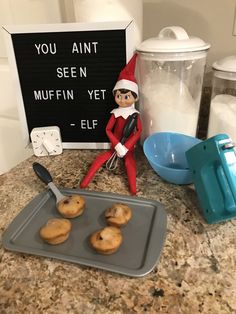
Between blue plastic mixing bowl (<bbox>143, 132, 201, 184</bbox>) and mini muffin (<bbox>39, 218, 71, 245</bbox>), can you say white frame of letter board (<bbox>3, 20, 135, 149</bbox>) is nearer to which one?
blue plastic mixing bowl (<bbox>143, 132, 201, 184</bbox>)

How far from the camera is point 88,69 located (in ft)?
2.12

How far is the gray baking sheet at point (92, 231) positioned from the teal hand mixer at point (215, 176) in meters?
0.07

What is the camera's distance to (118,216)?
0.45 metres

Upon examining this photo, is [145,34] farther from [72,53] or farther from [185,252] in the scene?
[185,252]

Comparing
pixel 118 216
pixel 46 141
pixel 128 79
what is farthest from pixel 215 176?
pixel 46 141

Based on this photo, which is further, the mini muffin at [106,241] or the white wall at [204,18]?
the white wall at [204,18]

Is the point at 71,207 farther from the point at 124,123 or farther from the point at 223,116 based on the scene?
the point at 223,116

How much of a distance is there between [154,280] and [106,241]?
0.08 m

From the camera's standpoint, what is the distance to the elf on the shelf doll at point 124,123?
583 mm

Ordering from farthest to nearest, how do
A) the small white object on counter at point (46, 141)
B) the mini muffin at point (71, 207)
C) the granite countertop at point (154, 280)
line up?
the small white object on counter at point (46, 141)
the mini muffin at point (71, 207)
the granite countertop at point (154, 280)

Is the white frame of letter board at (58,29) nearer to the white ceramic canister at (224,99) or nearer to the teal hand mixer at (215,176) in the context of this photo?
the white ceramic canister at (224,99)

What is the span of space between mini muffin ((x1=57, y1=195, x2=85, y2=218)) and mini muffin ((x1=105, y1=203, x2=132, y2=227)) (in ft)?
0.15

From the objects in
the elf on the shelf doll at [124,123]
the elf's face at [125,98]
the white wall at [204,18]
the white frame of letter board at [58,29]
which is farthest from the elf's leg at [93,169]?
the white wall at [204,18]

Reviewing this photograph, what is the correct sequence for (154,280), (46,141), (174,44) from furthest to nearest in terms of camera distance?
(46,141) → (174,44) → (154,280)
